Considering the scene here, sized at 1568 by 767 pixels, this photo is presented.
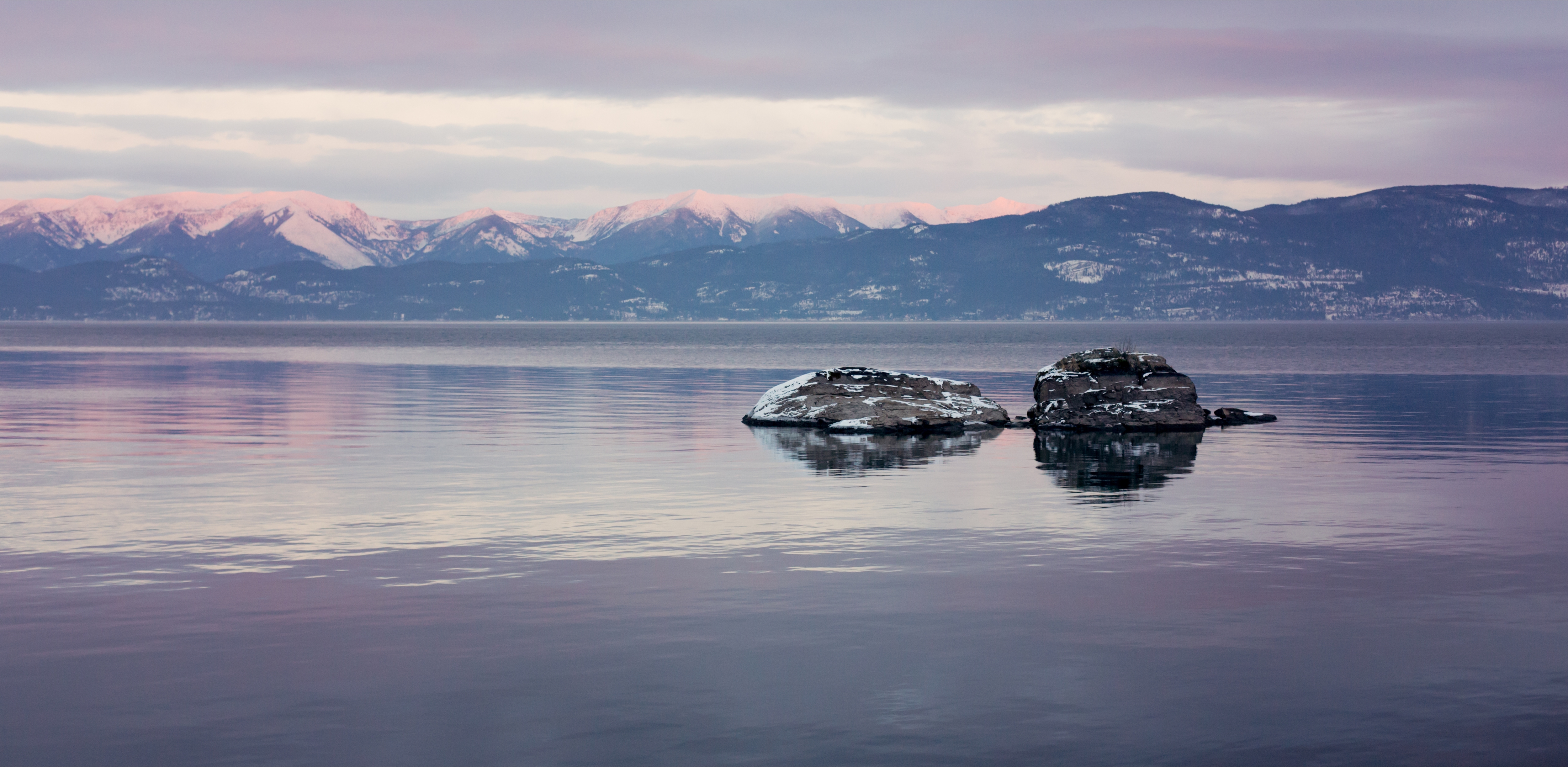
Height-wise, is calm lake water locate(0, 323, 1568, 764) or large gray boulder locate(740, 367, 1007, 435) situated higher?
large gray boulder locate(740, 367, 1007, 435)

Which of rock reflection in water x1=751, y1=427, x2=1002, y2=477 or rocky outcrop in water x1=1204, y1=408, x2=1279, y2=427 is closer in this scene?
rock reflection in water x1=751, y1=427, x2=1002, y2=477

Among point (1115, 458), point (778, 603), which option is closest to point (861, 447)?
point (1115, 458)

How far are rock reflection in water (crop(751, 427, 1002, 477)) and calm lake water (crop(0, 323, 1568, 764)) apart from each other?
0.37 m

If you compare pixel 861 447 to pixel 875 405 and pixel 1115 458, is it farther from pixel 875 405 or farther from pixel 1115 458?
pixel 1115 458

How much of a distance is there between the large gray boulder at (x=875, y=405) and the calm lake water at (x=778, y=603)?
615 centimetres

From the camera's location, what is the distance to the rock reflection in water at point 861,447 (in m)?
35.1

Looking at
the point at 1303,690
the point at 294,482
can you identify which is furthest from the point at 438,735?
the point at 294,482

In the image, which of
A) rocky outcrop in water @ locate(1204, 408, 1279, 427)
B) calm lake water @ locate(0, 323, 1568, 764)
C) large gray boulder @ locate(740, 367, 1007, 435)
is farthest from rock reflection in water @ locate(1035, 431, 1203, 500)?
rocky outcrop in water @ locate(1204, 408, 1279, 427)

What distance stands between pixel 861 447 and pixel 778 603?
23.2 metres

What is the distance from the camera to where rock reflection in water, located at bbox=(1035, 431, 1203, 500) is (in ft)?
102

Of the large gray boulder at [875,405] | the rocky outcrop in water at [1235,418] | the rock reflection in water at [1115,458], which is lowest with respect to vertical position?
the rock reflection in water at [1115,458]

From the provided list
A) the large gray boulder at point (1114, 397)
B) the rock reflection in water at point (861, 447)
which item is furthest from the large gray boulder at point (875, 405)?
the large gray boulder at point (1114, 397)

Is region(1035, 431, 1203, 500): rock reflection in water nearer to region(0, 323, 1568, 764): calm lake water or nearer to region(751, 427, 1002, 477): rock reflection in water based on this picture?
region(0, 323, 1568, 764): calm lake water

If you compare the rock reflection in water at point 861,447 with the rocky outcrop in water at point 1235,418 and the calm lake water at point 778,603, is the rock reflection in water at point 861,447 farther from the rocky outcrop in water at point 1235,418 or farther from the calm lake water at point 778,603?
the rocky outcrop in water at point 1235,418
